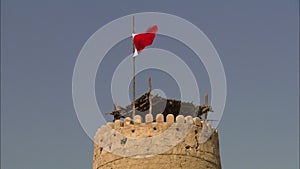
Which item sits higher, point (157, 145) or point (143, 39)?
point (143, 39)

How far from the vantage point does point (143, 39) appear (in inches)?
1002

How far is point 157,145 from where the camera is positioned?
22.0 meters

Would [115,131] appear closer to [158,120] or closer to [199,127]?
[158,120]

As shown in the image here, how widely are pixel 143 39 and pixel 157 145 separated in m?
5.56

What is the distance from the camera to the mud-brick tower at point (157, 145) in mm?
21906

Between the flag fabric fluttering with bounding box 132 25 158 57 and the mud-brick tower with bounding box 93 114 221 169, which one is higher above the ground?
the flag fabric fluttering with bounding box 132 25 158 57

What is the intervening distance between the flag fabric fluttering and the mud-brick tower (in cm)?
392

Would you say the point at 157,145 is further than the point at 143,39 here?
No

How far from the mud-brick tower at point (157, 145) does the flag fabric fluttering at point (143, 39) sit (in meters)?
3.92

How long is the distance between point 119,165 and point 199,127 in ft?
11.7

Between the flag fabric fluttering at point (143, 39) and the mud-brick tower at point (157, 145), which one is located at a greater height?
the flag fabric fluttering at point (143, 39)

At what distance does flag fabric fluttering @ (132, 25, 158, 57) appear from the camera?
25.3 metres

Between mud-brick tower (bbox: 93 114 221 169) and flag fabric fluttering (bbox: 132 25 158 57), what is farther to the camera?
flag fabric fluttering (bbox: 132 25 158 57)

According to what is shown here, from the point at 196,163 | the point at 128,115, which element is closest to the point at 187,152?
the point at 196,163
